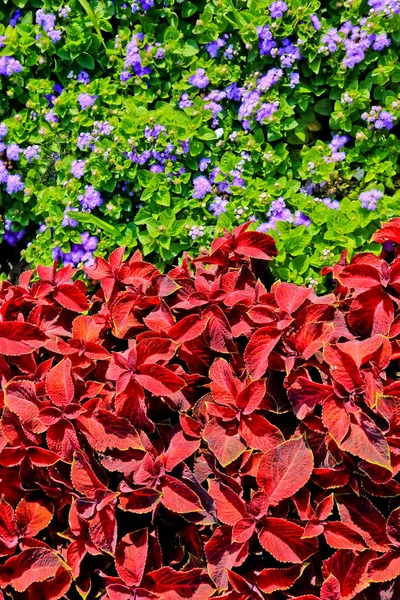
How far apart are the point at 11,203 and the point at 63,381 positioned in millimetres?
1547

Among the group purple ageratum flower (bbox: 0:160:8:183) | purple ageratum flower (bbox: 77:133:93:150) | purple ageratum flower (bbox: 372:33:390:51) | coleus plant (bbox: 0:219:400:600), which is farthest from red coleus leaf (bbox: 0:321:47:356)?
purple ageratum flower (bbox: 372:33:390:51)

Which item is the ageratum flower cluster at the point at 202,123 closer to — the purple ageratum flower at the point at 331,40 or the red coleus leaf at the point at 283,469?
the purple ageratum flower at the point at 331,40

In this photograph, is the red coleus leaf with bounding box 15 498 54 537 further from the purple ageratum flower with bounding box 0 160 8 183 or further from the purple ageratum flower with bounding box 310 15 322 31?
the purple ageratum flower with bounding box 310 15 322 31

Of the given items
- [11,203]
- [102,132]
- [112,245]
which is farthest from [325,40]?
[11,203]

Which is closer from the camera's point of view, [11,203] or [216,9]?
[216,9]

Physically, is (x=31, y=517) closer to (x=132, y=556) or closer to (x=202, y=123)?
(x=132, y=556)

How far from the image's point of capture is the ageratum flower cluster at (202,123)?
2.52 metres

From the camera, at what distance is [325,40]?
251 cm

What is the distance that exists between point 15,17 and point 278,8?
1.25 meters

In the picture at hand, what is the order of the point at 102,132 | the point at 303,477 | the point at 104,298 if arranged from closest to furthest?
the point at 303,477 → the point at 104,298 → the point at 102,132

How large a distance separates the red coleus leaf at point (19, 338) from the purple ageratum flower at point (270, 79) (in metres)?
1.32

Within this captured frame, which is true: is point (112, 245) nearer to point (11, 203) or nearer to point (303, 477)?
point (11, 203)

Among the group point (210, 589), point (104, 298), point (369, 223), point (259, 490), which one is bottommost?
point (210, 589)

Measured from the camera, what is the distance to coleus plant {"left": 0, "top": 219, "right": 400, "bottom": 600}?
1.67 m
